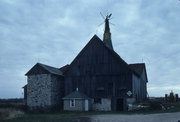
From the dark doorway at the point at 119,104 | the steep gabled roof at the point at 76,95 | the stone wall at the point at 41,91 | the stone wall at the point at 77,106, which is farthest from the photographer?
the stone wall at the point at 41,91

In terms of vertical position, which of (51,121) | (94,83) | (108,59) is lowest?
(51,121)

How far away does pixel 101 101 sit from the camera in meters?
48.0

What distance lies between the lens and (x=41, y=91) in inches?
1923

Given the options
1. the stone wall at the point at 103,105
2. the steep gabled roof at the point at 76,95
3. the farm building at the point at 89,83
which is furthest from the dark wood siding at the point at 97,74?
the steep gabled roof at the point at 76,95

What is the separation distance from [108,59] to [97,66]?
6.98ft

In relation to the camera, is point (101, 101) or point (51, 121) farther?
point (101, 101)

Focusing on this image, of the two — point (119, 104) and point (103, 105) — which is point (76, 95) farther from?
point (119, 104)

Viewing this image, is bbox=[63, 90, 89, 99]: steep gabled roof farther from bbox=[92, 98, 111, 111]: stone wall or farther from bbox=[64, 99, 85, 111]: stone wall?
bbox=[92, 98, 111, 111]: stone wall

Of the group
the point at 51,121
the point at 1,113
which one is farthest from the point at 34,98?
the point at 51,121

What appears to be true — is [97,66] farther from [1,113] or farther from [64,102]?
[1,113]

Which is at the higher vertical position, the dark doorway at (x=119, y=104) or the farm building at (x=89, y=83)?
the farm building at (x=89, y=83)

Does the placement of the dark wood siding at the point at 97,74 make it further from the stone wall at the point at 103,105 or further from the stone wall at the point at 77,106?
the stone wall at the point at 77,106

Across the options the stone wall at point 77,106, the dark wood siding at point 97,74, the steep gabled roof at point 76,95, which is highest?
the dark wood siding at point 97,74

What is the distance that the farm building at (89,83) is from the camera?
47.1 m
